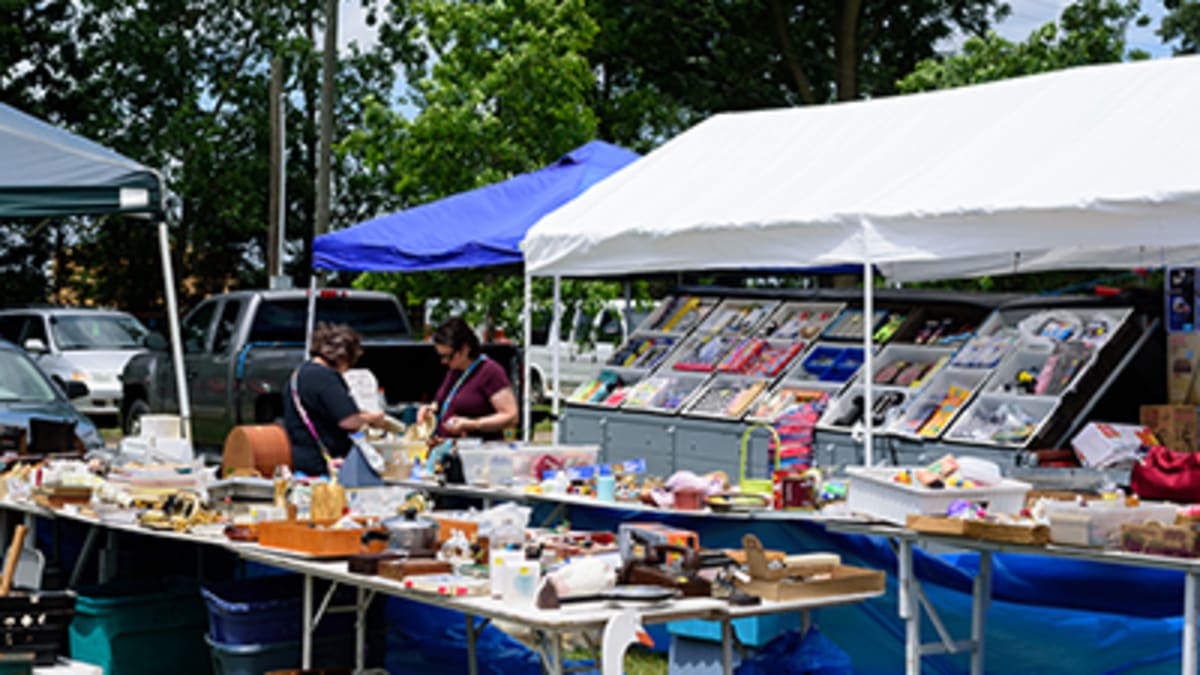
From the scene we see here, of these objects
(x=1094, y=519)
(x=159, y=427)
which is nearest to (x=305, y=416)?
(x=159, y=427)

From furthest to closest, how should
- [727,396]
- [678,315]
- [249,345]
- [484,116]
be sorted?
[484,116]
[249,345]
[678,315]
[727,396]

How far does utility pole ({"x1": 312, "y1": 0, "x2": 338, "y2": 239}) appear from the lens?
69.2 feet

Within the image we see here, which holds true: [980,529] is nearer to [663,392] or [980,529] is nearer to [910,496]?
[910,496]

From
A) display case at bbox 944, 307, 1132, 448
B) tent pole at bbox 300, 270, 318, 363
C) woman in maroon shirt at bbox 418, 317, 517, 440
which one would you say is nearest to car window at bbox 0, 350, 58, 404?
tent pole at bbox 300, 270, 318, 363

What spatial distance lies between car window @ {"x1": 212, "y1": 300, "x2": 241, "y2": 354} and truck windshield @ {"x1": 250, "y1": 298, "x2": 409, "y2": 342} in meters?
0.40

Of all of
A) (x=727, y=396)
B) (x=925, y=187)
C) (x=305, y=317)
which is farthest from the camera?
(x=305, y=317)

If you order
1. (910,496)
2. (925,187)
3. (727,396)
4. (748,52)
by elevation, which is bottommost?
(910,496)

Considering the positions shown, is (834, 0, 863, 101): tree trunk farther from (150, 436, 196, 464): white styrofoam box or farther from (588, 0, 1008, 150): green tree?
(150, 436, 196, 464): white styrofoam box

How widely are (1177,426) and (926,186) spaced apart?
2210 mm

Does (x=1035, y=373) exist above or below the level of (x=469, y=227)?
below

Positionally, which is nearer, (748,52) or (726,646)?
(726,646)

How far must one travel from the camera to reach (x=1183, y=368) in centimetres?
920

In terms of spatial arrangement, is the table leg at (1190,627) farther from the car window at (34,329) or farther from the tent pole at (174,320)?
the car window at (34,329)

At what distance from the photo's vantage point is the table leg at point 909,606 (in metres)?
6.40
